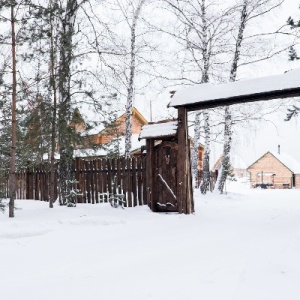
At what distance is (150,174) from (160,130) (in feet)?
4.40

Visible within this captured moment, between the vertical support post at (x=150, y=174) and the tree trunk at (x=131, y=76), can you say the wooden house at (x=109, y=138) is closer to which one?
the tree trunk at (x=131, y=76)

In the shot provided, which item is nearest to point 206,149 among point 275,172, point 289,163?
point 275,172

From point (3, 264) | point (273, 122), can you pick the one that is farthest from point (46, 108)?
point (273, 122)

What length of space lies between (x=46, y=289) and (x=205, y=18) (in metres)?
15.1

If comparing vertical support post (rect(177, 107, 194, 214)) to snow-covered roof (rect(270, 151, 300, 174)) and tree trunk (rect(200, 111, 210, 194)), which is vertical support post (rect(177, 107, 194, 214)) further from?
snow-covered roof (rect(270, 151, 300, 174))

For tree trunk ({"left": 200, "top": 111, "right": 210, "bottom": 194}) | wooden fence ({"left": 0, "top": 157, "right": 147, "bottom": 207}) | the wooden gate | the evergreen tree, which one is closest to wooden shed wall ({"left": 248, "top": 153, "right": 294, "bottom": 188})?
tree trunk ({"left": 200, "top": 111, "right": 210, "bottom": 194})

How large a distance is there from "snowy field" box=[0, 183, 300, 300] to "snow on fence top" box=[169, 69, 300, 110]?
3.19m

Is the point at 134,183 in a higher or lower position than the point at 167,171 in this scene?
lower

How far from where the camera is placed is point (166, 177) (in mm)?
9969

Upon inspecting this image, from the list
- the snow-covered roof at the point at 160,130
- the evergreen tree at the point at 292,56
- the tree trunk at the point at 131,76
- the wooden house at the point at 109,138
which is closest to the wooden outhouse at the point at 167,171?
the snow-covered roof at the point at 160,130

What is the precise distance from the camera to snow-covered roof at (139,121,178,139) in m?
9.75

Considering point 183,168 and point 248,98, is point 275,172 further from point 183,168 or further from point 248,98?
point 248,98

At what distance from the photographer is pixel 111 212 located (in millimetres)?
9250

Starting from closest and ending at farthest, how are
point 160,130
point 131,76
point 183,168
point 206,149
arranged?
→ point 183,168, point 160,130, point 131,76, point 206,149
